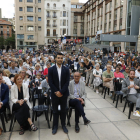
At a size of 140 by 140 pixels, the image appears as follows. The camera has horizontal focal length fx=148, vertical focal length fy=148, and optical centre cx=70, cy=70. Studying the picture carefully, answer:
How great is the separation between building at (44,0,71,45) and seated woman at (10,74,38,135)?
44128 mm

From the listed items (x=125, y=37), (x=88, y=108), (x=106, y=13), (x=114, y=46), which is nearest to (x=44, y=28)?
(x=106, y=13)

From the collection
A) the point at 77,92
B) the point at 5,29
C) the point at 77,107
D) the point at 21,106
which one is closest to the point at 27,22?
the point at 5,29

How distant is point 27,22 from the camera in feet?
140

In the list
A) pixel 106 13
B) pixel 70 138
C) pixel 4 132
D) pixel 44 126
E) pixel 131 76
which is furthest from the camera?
pixel 106 13

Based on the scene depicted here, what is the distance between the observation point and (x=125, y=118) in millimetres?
4543

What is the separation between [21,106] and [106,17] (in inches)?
1345

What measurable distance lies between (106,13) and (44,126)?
3386cm

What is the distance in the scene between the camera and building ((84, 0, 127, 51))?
89.8 ft

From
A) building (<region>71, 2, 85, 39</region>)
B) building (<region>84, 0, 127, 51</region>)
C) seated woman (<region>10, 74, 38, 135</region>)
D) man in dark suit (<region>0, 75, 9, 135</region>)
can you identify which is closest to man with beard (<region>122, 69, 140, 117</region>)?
seated woman (<region>10, 74, 38, 135</region>)

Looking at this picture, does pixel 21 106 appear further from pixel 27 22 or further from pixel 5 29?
pixel 5 29

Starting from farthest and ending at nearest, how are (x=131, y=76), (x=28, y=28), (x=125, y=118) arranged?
1. (x=28, y=28)
2. (x=131, y=76)
3. (x=125, y=118)

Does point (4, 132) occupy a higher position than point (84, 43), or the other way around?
point (84, 43)

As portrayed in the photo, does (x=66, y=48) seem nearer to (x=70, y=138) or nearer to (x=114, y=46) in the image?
(x=114, y=46)

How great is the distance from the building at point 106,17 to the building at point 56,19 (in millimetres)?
6112
